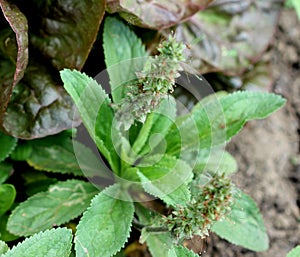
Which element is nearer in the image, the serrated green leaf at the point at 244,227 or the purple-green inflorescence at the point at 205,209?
the purple-green inflorescence at the point at 205,209

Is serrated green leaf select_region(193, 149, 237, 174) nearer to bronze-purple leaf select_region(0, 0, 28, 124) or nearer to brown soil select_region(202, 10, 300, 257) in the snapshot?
brown soil select_region(202, 10, 300, 257)

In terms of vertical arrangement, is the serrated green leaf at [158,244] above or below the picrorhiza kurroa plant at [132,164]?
below

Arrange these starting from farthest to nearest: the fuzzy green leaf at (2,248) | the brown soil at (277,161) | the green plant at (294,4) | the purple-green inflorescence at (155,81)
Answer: the green plant at (294,4) < the brown soil at (277,161) < the fuzzy green leaf at (2,248) < the purple-green inflorescence at (155,81)

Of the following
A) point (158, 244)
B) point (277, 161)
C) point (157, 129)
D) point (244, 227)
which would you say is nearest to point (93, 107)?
point (157, 129)

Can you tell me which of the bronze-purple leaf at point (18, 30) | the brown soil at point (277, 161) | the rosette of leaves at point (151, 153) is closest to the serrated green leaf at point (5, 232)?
the rosette of leaves at point (151, 153)

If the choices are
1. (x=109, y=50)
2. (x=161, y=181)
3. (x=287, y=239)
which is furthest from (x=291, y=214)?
(x=109, y=50)

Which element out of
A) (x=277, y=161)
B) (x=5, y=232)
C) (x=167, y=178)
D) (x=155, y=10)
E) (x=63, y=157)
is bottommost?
(x=277, y=161)

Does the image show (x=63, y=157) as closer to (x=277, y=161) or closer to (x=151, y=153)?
(x=151, y=153)

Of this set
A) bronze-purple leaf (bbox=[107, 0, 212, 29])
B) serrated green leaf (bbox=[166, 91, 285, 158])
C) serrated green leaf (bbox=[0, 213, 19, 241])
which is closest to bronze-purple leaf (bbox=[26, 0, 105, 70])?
bronze-purple leaf (bbox=[107, 0, 212, 29])

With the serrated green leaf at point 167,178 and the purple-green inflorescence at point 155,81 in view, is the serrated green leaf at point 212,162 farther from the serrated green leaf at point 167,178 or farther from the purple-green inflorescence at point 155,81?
the purple-green inflorescence at point 155,81
